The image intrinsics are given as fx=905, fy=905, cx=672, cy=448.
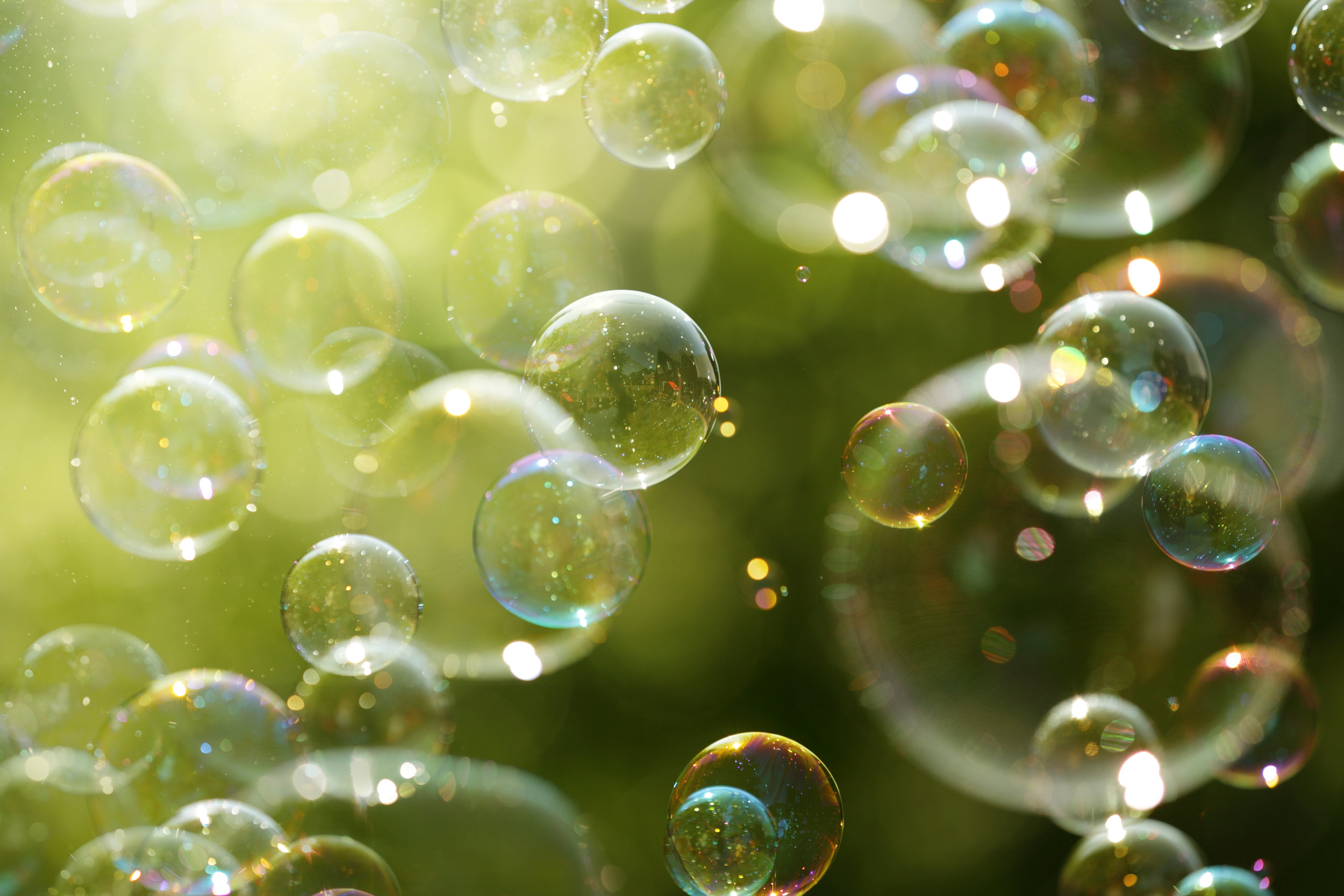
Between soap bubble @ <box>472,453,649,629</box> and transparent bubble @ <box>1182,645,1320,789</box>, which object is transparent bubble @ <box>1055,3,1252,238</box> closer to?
transparent bubble @ <box>1182,645,1320,789</box>

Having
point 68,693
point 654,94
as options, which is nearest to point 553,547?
point 654,94

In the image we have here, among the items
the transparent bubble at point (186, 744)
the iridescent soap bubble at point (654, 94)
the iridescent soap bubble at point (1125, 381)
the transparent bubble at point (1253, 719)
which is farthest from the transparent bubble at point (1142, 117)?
the transparent bubble at point (186, 744)

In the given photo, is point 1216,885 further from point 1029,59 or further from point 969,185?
point 1029,59

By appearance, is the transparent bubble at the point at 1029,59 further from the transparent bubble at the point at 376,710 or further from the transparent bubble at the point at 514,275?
the transparent bubble at the point at 376,710

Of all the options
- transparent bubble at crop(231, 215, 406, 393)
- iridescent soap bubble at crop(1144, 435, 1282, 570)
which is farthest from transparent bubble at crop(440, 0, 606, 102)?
iridescent soap bubble at crop(1144, 435, 1282, 570)

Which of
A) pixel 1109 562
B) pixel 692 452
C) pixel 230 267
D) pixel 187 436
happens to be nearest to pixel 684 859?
pixel 692 452

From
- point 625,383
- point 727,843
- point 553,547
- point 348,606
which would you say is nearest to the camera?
point 625,383

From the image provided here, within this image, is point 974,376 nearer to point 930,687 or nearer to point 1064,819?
point 930,687
